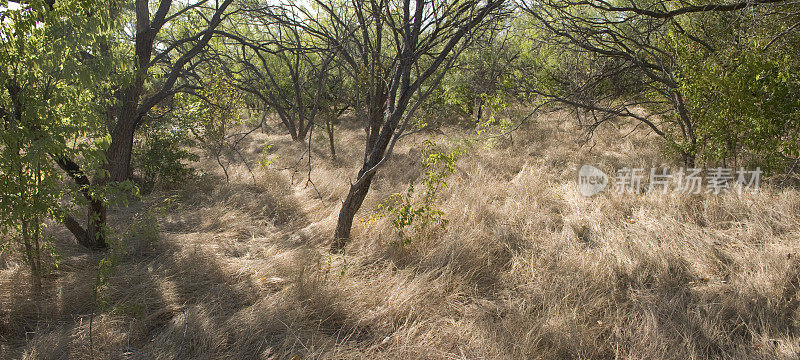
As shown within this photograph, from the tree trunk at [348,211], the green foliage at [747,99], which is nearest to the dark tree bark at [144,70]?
the tree trunk at [348,211]

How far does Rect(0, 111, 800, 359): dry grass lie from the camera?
2.52 meters

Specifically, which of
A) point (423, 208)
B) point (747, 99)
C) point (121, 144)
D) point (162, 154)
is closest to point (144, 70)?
point (121, 144)

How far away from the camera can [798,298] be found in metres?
2.79

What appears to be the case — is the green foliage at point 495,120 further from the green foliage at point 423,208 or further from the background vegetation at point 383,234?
the green foliage at point 423,208

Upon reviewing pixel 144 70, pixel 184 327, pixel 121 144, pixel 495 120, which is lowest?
pixel 184 327

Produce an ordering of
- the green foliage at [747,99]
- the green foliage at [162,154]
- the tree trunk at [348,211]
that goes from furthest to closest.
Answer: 1. the green foliage at [162,154]
2. the green foliage at [747,99]
3. the tree trunk at [348,211]

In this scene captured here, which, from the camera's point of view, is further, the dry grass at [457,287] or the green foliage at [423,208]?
the green foliage at [423,208]

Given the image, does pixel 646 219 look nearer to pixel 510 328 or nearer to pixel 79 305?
pixel 510 328

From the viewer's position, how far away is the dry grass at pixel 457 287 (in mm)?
2520

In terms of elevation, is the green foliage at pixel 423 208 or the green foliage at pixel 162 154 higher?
the green foliage at pixel 162 154

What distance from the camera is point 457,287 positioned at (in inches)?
126

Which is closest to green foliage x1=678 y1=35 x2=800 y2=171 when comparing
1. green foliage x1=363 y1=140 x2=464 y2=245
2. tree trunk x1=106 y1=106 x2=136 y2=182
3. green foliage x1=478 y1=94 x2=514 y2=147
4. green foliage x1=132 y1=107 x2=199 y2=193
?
green foliage x1=478 y1=94 x2=514 y2=147

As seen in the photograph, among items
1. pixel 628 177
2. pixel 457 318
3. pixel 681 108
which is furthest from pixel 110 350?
pixel 681 108

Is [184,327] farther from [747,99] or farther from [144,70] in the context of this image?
[747,99]
